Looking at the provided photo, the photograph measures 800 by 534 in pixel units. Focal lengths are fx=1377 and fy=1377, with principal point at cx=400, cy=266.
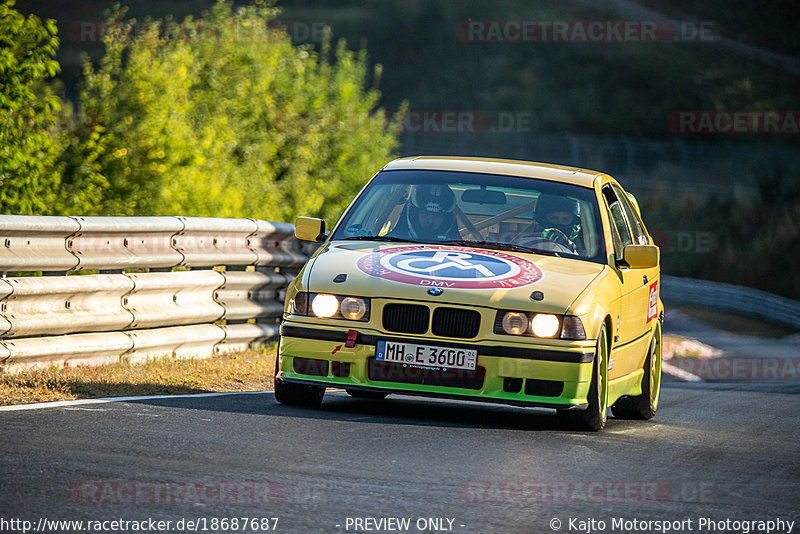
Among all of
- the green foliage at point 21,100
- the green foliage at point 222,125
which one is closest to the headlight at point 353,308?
the green foliage at point 21,100

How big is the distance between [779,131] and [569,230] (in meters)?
55.7

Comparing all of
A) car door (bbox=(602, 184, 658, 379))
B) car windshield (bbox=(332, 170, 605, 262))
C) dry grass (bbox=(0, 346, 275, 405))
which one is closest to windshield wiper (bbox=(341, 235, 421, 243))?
car windshield (bbox=(332, 170, 605, 262))

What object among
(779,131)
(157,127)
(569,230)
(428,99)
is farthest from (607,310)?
(428,99)

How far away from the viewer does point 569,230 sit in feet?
31.6

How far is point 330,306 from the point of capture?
8672mm

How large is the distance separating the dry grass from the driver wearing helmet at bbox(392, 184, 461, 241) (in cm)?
204

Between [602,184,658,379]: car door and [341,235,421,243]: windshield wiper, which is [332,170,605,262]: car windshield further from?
[602,184,658,379]: car door

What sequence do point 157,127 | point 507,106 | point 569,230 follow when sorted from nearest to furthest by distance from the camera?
point 569,230, point 157,127, point 507,106

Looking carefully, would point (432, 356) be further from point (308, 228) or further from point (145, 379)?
point (145, 379)

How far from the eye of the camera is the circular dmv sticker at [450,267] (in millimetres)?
8578

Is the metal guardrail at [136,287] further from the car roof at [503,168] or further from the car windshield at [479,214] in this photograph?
the car roof at [503,168]

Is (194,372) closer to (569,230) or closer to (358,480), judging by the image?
(569,230)

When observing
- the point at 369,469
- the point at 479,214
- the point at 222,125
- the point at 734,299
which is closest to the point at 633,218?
the point at 479,214

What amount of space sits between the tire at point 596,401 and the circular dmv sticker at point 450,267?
62 cm
